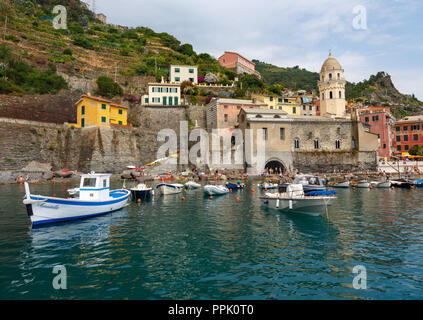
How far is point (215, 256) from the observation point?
930cm

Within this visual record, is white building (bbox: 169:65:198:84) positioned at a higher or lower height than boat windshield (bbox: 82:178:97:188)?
higher

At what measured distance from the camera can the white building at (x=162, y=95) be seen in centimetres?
5675

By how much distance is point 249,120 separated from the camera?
47.5m

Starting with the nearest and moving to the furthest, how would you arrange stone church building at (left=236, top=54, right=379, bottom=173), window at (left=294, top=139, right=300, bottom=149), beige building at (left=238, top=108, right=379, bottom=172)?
stone church building at (left=236, top=54, right=379, bottom=173), beige building at (left=238, top=108, right=379, bottom=172), window at (left=294, top=139, right=300, bottom=149)

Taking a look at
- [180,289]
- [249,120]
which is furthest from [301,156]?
[180,289]

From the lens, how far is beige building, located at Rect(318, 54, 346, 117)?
58031 millimetres

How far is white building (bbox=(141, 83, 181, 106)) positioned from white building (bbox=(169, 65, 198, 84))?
25.6 ft

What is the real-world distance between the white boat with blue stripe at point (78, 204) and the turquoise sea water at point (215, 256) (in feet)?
2.27

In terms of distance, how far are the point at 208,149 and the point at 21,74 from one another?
41302 millimetres

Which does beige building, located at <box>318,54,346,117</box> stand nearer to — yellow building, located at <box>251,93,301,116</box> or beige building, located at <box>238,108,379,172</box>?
yellow building, located at <box>251,93,301,116</box>

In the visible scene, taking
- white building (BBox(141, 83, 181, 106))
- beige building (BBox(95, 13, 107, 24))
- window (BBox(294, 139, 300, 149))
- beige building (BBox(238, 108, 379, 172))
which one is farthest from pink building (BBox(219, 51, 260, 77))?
beige building (BBox(95, 13, 107, 24))

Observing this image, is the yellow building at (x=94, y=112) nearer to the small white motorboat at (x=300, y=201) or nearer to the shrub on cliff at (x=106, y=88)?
the shrub on cliff at (x=106, y=88)
